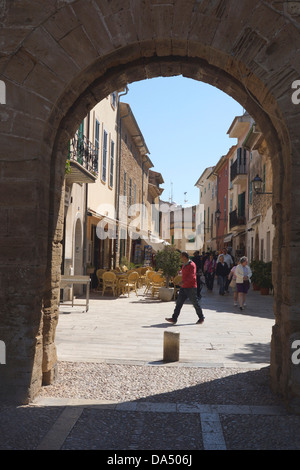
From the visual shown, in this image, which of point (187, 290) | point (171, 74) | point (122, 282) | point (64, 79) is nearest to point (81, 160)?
point (122, 282)

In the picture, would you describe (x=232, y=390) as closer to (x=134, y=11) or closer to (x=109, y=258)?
(x=134, y=11)

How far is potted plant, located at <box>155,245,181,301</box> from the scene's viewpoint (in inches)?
550

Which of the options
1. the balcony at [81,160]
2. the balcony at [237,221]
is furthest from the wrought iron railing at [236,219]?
the balcony at [81,160]

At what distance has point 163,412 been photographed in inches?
171

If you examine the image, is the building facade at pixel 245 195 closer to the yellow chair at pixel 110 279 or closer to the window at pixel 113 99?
the yellow chair at pixel 110 279

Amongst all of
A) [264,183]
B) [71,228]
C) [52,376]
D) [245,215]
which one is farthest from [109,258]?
[52,376]

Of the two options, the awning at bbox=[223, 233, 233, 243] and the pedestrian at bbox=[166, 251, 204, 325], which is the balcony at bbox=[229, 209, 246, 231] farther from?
the pedestrian at bbox=[166, 251, 204, 325]

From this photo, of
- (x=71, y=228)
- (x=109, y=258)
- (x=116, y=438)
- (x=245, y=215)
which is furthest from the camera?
(x=245, y=215)

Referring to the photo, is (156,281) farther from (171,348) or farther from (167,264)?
(171,348)

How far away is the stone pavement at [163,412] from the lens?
3.58 m

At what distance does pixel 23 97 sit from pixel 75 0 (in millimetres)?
1067

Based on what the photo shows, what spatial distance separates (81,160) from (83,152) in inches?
27.7

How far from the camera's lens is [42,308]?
16.1 feet

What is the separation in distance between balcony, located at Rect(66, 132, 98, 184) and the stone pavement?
17.6ft
